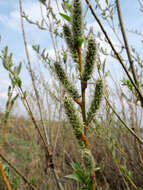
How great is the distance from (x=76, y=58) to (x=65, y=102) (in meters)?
0.17

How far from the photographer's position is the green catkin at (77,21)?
57 centimetres

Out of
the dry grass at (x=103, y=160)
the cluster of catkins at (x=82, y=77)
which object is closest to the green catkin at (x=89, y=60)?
the cluster of catkins at (x=82, y=77)

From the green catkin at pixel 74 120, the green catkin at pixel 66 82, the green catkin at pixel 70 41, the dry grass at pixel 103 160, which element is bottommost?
the dry grass at pixel 103 160

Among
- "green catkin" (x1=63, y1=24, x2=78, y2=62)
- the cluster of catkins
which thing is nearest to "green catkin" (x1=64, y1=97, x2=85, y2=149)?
the cluster of catkins

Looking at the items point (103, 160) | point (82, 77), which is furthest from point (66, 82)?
point (103, 160)

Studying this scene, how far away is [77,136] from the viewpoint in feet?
1.73

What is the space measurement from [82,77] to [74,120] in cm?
14

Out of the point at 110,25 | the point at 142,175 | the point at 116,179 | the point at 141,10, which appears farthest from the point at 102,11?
the point at 116,179

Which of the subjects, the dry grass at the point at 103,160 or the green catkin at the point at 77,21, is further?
the dry grass at the point at 103,160

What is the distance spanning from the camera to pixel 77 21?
0.58 metres

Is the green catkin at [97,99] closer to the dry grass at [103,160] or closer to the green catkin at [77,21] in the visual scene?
the green catkin at [77,21]

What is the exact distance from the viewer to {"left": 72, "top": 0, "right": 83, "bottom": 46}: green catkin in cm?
57

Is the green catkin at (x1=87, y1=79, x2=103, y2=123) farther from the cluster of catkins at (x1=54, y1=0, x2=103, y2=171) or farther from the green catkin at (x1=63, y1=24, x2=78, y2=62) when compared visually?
the green catkin at (x1=63, y1=24, x2=78, y2=62)

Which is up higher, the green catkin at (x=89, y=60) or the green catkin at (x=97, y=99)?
the green catkin at (x=89, y=60)
